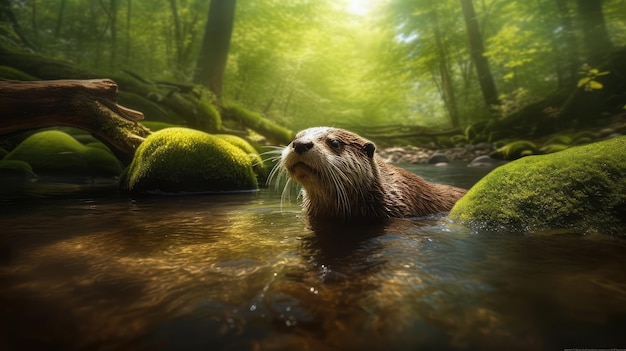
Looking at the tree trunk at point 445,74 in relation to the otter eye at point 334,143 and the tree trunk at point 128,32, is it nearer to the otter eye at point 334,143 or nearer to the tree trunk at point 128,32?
the tree trunk at point 128,32

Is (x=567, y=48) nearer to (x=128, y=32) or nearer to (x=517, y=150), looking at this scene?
(x=517, y=150)

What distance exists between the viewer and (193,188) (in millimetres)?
6621

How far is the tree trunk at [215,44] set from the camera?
1499 cm

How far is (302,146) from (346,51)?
3188cm

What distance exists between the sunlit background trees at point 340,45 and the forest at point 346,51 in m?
0.09

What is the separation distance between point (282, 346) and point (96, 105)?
7477 millimetres

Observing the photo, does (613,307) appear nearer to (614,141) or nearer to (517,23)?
(614,141)

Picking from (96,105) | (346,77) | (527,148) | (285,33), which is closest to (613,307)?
(96,105)

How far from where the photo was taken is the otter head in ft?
11.4

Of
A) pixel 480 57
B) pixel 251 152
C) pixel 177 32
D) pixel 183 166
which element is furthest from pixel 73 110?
pixel 480 57

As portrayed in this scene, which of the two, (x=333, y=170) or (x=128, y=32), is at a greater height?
(x=128, y=32)

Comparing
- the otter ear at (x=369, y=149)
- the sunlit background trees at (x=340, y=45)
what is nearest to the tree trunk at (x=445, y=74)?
the sunlit background trees at (x=340, y=45)

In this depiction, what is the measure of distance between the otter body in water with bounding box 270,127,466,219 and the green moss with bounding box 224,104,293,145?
10971 mm

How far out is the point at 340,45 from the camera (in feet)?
103
